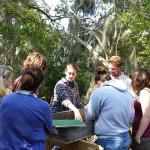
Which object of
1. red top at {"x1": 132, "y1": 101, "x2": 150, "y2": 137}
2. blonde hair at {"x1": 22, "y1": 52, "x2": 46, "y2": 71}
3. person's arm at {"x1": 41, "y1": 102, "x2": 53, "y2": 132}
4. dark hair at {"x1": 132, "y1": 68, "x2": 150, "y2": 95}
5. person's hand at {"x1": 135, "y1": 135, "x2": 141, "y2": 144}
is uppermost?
blonde hair at {"x1": 22, "y1": 52, "x2": 46, "y2": 71}

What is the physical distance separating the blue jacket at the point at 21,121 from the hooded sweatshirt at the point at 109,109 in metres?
0.79

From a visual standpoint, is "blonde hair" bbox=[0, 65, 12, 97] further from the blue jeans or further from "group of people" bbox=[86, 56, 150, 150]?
the blue jeans

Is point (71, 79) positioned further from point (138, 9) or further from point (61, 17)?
point (61, 17)

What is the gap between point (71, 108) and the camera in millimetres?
4289

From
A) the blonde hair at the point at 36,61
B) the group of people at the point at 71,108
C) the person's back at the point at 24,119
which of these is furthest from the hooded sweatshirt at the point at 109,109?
the person's back at the point at 24,119

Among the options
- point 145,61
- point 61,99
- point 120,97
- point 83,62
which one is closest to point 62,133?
point 120,97

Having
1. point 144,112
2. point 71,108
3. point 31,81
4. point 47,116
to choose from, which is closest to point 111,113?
point 144,112

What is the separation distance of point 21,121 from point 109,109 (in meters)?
1.04

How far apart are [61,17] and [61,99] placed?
14038 mm

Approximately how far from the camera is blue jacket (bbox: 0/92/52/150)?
3248 mm

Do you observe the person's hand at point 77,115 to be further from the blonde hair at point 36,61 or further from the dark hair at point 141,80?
the dark hair at point 141,80

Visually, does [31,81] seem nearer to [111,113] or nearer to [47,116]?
[47,116]

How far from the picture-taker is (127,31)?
17.7 meters

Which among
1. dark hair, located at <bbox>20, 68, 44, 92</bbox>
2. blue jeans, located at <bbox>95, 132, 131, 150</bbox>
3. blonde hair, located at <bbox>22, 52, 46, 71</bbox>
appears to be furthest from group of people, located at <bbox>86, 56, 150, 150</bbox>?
dark hair, located at <bbox>20, 68, 44, 92</bbox>
